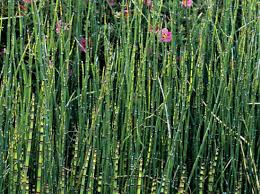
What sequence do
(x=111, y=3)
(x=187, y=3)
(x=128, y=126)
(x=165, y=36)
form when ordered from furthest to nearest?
(x=111, y=3) → (x=187, y=3) → (x=165, y=36) → (x=128, y=126)

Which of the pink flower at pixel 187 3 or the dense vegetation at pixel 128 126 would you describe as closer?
the dense vegetation at pixel 128 126

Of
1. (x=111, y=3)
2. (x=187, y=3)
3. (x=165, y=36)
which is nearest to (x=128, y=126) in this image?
(x=165, y=36)

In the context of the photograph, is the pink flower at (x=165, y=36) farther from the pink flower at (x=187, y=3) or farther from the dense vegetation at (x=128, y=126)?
the pink flower at (x=187, y=3)

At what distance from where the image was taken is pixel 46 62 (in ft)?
6.59

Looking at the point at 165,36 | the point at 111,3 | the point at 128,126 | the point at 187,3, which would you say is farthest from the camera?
the point at 111,3

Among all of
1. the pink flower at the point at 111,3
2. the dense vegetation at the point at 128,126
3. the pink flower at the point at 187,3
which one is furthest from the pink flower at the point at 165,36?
the pink flower at the point at 111,3

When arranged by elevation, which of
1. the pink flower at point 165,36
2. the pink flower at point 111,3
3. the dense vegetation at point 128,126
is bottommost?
the dense vegetation at point 128,126

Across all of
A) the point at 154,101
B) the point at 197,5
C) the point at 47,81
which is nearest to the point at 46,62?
the point at 47,81

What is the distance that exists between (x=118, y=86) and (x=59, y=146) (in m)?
0.47

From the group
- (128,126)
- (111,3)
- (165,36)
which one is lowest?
(128,126)

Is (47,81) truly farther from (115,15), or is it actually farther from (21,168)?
(115,15)

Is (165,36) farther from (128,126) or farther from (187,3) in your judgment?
(128,126)

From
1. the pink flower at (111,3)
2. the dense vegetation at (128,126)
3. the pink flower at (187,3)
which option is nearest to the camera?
the dense vegetation at (128,126)

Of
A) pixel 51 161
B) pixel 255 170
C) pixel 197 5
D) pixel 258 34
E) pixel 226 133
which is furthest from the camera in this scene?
pixel 197 5
